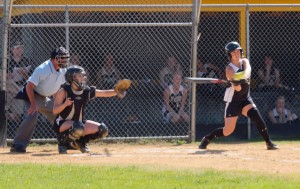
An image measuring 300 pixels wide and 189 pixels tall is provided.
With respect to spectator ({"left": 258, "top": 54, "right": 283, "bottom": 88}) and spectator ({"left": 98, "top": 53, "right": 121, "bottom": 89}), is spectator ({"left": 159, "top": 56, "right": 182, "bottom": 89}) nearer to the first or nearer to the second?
spectator ({"left": 98, "top": 53, "right": 121, "bottom": 89})

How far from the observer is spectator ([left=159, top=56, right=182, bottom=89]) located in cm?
1448

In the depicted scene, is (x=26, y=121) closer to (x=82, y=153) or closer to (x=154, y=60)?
(x=82, y=153)

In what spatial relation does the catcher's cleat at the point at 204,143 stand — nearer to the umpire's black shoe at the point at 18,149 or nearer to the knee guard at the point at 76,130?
the knee guard at the point at 76,130

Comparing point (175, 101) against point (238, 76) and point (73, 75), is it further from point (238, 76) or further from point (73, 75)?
point (73, 75)

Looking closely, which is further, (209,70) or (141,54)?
(209,70)

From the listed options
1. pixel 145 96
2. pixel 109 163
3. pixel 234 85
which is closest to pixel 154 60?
pixel 145 96

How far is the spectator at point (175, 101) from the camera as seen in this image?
14.4 m

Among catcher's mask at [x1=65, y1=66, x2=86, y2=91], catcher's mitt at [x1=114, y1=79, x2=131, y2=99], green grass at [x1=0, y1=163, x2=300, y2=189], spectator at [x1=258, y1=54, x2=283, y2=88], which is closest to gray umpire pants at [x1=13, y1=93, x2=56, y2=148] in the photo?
catcher's mask at [x1=65, y1=66, x2=86, y2=91]

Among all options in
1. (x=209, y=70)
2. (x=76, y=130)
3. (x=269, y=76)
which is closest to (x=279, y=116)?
(x=269, y=76)

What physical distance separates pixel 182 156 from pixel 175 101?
3.13 metres

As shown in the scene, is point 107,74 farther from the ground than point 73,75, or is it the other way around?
point 107,74

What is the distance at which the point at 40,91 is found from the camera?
12469mm

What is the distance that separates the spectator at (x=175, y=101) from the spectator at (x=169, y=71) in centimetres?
8

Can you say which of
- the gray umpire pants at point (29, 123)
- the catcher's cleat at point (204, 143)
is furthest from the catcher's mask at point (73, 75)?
the catcher's cleat at point (204, 143)
